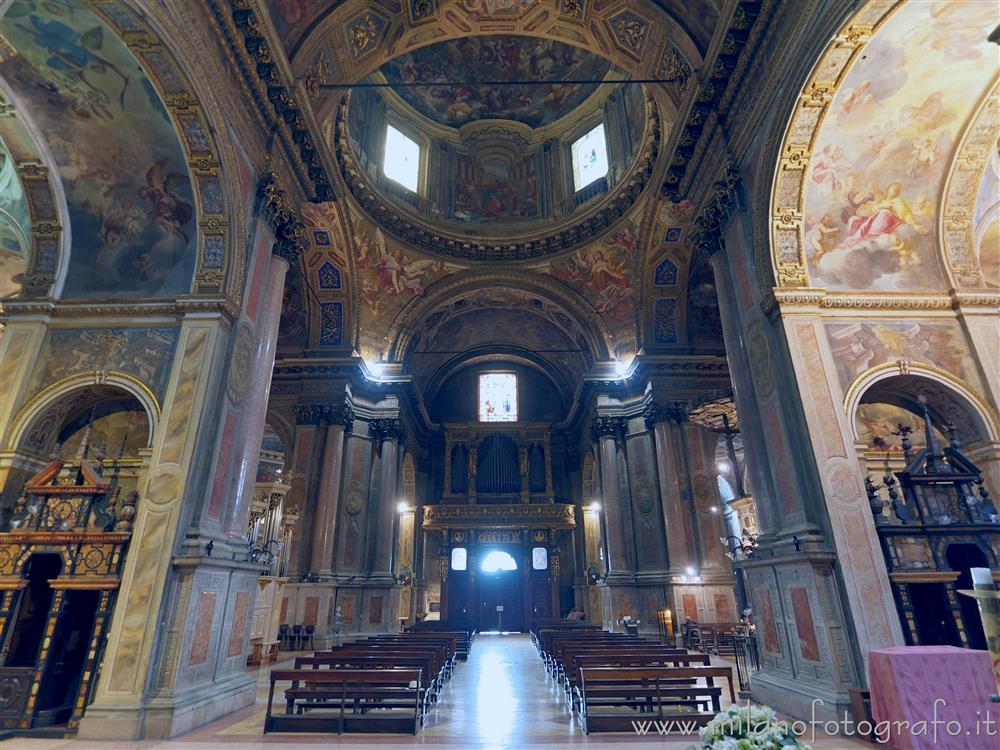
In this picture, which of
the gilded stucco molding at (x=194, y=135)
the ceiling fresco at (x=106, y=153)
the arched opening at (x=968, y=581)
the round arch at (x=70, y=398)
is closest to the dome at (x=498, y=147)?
the ceiling fresco at (x=106, y=153)

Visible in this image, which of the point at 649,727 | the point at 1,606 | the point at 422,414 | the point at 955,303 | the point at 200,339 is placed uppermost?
the point at 422,414

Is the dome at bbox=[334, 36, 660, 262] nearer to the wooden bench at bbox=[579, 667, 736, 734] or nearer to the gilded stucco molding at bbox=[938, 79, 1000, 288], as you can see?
the gilded stucco molding at bbox=[938, 79, 1000, 288]

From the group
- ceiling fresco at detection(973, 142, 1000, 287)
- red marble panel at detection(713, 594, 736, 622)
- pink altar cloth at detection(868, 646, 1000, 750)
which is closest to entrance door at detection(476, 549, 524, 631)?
red marble panel at detection(713, 594, 736, 622)

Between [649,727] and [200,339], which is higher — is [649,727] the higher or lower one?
the lower one

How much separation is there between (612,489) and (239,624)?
12.6m

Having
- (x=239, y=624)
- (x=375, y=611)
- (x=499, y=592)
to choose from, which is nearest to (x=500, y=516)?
(x=499, y=592)

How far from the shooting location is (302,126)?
978 centimetres

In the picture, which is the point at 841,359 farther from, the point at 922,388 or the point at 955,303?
the point at 955,303

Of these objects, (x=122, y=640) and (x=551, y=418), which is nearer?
(x=122, y=640)

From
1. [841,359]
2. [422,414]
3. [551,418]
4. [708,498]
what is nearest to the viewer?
[841,359]

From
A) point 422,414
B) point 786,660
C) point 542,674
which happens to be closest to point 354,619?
point 542,674

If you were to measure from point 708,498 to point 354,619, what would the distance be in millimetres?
10914

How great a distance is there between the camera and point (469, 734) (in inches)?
240

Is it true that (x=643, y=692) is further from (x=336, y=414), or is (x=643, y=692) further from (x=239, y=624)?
(x=336, y=414)
